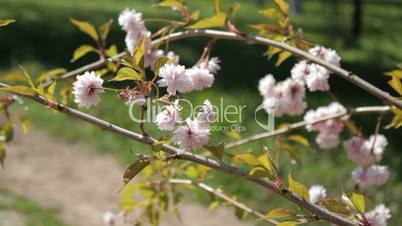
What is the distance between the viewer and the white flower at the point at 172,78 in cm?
88

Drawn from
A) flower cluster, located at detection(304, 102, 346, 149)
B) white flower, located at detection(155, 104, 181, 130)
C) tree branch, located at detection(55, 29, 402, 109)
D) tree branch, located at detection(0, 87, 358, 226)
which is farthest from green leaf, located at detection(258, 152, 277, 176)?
flower cluster, located at detection(304, 102, 346, 149)

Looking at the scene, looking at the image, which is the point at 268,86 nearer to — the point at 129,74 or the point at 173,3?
the point at 173,3

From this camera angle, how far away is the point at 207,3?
45.8ft

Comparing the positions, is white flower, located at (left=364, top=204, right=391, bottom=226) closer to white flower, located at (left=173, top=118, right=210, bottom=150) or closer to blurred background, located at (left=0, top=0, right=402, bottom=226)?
white flower, located at (left=173, top=118, right=210, bottom=150)

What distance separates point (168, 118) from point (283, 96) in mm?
766

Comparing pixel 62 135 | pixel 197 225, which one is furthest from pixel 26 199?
pixel 62 135

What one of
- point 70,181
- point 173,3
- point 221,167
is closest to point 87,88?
point 221,167

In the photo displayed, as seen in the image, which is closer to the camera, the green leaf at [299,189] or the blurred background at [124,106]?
the green leaf at [299,189]

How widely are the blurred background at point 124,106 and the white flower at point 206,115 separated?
0.91 metres

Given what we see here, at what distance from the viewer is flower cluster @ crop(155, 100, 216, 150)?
850 mm

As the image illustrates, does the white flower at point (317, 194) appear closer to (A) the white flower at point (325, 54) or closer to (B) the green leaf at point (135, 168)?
(A) the white flower at point (325, 54)

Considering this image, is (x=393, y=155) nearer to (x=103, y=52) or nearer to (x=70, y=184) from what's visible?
(x=70, y=184)

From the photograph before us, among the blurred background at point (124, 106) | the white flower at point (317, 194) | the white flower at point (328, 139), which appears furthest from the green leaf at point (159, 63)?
the blurred background at point (124, 106)

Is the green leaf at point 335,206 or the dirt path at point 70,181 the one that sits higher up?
the green leaf at point 335,206
